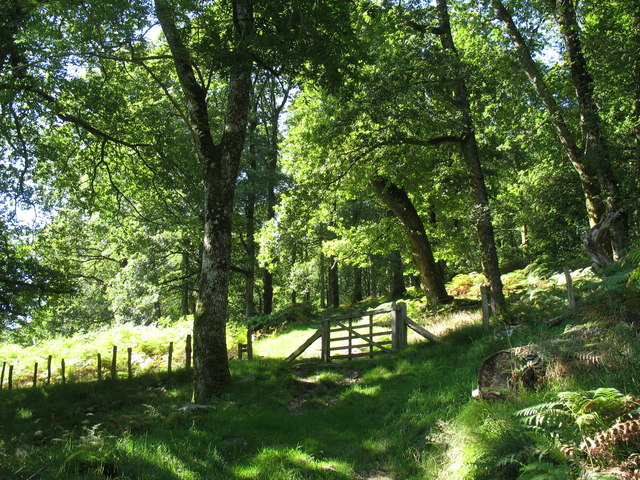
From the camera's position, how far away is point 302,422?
770 cm

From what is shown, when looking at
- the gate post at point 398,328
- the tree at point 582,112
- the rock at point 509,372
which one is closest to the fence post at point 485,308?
the gate post at point 398,328

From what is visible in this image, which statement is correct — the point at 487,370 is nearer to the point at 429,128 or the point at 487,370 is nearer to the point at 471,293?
the point at 429,128

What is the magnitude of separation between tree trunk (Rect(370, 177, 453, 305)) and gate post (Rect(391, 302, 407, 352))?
15.5ft

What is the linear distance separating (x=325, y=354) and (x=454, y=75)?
27.7 ft

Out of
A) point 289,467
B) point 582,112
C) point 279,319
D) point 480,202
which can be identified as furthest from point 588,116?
point 279,319

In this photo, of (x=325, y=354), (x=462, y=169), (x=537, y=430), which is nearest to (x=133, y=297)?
(x=325, y=354)

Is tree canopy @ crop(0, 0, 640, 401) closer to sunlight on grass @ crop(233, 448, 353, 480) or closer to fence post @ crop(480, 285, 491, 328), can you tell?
fence post @ crop(480, 285, 491, 328)

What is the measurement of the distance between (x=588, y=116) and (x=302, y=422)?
11.2m

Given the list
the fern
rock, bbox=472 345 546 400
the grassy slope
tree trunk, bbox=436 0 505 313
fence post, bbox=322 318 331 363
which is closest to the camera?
the fern

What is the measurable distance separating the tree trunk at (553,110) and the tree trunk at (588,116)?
335 mm

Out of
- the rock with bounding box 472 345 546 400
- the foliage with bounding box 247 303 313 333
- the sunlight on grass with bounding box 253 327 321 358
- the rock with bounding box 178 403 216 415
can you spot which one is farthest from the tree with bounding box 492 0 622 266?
the foliage with bounding box 247 303 313 333

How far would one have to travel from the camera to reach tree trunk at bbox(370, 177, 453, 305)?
16.8 m

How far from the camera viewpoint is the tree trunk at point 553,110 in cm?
1221

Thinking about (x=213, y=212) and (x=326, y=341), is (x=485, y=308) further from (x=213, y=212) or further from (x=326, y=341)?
(x=213, y=212)
